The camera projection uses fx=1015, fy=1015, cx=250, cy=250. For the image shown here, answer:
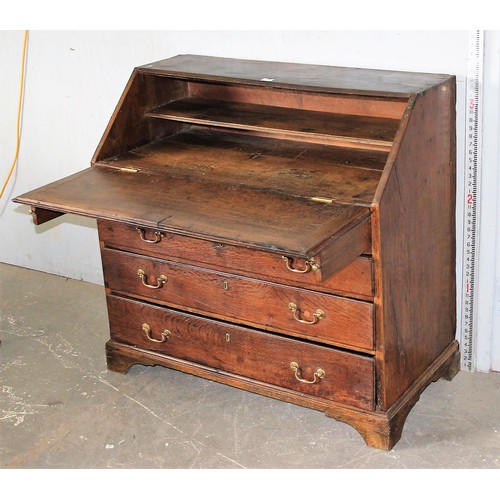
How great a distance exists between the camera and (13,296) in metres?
4.82

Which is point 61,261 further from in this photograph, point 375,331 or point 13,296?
point 375,331

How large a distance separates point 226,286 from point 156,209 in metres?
0.40

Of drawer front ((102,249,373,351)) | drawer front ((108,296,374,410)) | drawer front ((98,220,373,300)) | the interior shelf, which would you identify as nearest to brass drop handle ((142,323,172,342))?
drawer front ((108,296,374,410))

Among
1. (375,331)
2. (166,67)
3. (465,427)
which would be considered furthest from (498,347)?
(166,67)

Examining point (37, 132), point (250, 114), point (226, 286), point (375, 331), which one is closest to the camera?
point (375, 331)

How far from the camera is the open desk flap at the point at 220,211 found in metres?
3.04

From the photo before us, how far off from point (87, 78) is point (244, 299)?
148cm

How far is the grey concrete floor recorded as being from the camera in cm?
346

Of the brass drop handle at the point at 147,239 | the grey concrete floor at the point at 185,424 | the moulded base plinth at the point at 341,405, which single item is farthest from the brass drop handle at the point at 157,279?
the grey concrete floor at the point at 185,424

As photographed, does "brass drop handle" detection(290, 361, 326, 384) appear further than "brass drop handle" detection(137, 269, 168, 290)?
No

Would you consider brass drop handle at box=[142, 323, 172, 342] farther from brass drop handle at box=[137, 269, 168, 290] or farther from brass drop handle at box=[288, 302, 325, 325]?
brass drop handle at box=[288, 302, 325, 325]

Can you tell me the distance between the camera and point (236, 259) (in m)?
3.48

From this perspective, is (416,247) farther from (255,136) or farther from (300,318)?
(255,136)

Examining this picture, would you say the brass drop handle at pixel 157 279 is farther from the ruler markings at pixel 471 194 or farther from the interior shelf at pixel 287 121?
the ruler markings at pixel 471 194
